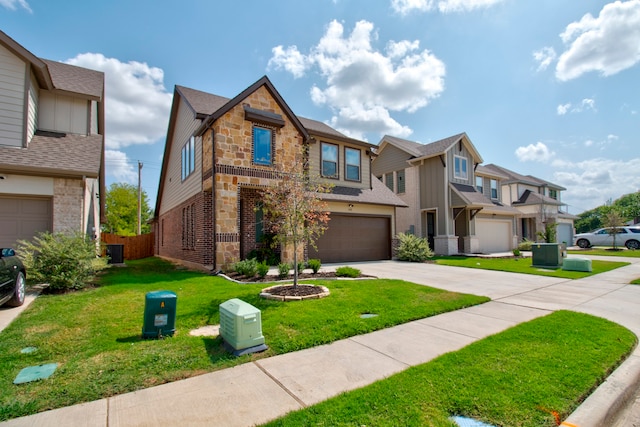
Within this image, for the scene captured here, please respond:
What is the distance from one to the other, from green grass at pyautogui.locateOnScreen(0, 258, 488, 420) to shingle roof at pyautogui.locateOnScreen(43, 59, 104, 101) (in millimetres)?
8748

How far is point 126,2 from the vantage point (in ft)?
33.6

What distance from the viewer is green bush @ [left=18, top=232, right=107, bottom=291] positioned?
8203 millimetres

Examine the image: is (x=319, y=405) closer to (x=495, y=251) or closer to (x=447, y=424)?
(x=447, y=424)

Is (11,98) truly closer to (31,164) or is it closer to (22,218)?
(31,164)

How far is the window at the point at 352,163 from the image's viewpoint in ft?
57.1

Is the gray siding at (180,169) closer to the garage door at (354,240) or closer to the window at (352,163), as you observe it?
the garage door at (354,240)

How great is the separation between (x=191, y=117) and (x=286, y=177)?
8.69 metres

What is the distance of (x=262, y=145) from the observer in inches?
515

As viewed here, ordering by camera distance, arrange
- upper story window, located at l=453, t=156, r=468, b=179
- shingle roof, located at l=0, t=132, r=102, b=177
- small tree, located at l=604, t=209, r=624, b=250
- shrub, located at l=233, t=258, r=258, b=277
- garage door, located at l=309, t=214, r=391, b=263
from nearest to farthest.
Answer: shingle roof, located at l=0, t=132, r=102, b=177
shrub, located at l=233, t=258, r=258, b=277
garage door, located at l=309, t=214, r=391, b=263
upper story window, located at l=453, t=156, r=468, b=179
small tree, located at l=604, t=209, r=624, b=250

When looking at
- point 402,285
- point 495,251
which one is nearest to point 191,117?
point 402,285

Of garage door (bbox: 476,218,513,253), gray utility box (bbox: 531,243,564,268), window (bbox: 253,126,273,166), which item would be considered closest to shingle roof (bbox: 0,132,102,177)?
window (bbox: 253,126,273,166)

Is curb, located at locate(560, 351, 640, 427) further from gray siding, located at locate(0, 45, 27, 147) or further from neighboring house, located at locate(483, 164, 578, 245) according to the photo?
neighboring house, located at locate(483, 164, 578, 245)

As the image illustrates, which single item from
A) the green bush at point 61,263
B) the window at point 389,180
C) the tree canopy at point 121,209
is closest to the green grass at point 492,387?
the green bush at point 61,263

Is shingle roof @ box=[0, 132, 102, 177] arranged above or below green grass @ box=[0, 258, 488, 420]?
above
